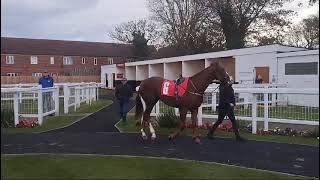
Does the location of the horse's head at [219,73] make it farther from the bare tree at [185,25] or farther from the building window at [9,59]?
the building window at [9,59]

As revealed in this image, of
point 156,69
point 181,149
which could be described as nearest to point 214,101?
point 181,149

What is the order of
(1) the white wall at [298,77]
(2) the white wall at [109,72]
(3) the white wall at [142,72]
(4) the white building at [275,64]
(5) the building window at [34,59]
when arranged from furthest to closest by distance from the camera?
(5) the building window at [34,59] → (2) the white wall at [109,72] → (3) the white wall at [142,72] → (4) the white building at [275,64] → (1) the white wall at [298,77]

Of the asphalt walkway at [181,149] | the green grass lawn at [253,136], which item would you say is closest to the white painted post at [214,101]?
the green grass lawn at [253,136]

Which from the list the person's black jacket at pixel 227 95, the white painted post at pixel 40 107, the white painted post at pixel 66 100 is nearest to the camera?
the person's black jacket at pixel 227 95

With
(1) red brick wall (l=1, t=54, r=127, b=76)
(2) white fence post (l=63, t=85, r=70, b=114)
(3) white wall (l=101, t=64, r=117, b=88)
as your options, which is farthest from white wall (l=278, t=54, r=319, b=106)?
(1) red brick wall (l=1, t=54, r=127, b=76)

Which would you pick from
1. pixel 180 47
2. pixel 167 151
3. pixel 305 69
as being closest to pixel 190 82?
pixel 167 151

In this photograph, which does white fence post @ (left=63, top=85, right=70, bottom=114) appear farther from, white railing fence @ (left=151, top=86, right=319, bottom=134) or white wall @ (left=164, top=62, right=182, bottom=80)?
white wall @ (left=164, top=62, right=182, bottom=80)

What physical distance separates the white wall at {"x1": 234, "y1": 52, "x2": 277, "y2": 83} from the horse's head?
55.9ft

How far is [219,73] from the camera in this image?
10.8 m

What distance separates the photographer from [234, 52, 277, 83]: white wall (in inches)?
1073

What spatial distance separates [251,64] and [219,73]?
63.0 feet

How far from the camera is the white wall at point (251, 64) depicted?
Answer: 27266mm

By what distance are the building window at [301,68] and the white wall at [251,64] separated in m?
1.14

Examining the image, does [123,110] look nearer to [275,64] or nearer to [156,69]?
[275,64]
